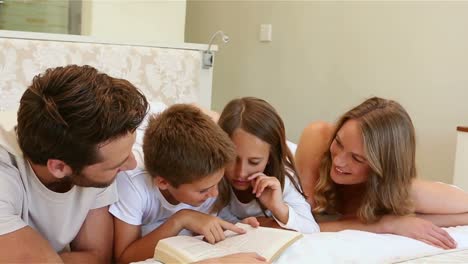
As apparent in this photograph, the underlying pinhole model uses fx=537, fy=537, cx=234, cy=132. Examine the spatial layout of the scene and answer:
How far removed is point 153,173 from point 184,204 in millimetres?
144

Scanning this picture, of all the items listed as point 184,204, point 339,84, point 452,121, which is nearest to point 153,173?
point 184,204

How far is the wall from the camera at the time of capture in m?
2.43

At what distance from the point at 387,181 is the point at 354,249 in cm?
34

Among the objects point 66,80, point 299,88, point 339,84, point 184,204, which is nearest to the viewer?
point 66,80

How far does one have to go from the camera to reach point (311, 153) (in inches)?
66.4

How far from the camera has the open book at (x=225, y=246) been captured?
1004 mm

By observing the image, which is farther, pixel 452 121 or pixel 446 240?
pixel 452 121

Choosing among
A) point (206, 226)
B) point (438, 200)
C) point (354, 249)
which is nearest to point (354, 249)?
point (354, 249)

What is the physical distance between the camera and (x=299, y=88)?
10.2 feet

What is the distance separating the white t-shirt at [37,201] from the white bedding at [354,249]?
20cm

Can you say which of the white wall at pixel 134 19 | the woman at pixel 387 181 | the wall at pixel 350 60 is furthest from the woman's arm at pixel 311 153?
the white wall at pixel 134 19

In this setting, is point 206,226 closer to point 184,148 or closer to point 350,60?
point 184,148

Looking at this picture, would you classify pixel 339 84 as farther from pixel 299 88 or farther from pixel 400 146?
pixel 400 146

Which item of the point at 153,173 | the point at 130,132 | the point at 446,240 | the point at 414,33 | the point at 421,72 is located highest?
the point at 414,33
